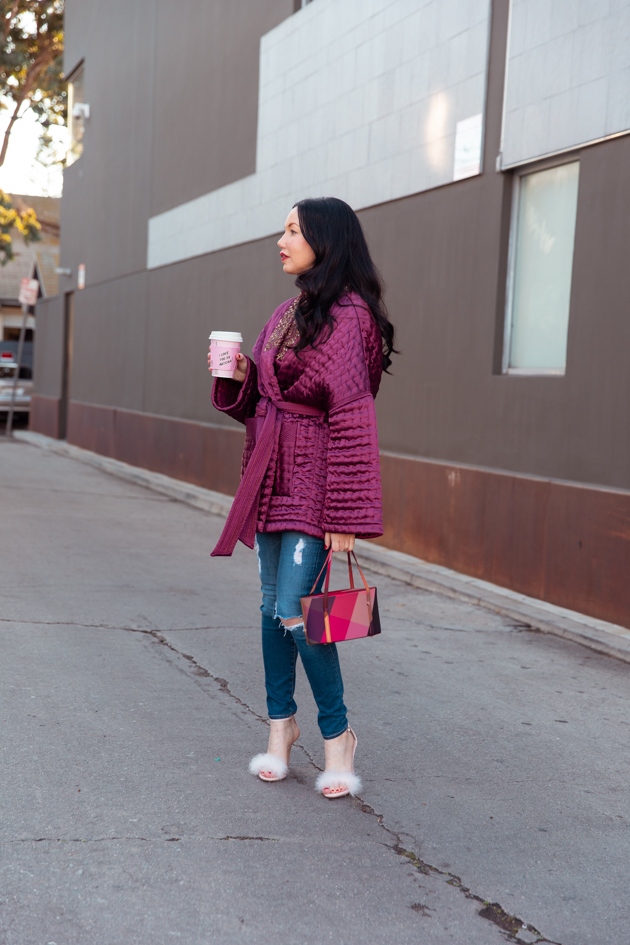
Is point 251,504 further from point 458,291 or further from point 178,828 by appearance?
point 458,291

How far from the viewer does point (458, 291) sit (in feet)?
26.6

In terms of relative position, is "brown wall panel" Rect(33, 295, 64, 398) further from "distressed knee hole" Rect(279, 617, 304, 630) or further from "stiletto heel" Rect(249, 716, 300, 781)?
"distressed knee hole" Rect(279, 617, 304, 630)

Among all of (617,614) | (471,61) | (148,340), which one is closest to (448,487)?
(617,614)

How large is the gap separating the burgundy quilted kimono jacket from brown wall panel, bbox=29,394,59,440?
1789 centimetres

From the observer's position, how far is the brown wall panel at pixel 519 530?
247 inches

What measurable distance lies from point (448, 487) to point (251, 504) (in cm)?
481

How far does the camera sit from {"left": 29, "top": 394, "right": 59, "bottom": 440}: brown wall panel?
2064cm

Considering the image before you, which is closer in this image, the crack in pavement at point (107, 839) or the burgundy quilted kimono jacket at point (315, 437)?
the crack in pavement at point (107, 839)

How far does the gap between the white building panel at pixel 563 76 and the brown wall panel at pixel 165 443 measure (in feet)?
17.9

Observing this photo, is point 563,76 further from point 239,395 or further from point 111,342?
point 111,342

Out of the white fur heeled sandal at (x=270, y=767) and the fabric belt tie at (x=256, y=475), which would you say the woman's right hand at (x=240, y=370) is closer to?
the fabric belt tie at (x=256, y=475)

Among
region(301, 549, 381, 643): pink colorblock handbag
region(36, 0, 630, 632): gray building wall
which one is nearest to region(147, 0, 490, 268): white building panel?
region(36, 0, 630, 632): gray building wall

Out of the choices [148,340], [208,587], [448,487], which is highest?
[148,340]

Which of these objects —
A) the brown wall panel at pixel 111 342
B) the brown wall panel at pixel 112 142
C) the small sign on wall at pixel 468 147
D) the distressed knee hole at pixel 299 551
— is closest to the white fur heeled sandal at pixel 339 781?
the distressed knee hole at pixel 299 551
